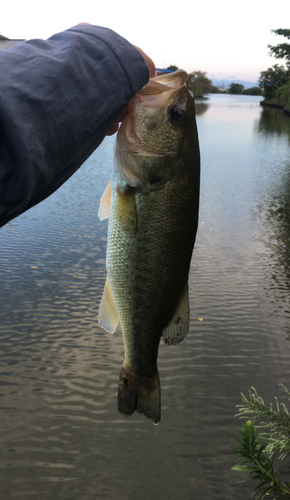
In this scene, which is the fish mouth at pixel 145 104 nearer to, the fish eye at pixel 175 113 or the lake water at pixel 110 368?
the fish eye at pixel 175 113

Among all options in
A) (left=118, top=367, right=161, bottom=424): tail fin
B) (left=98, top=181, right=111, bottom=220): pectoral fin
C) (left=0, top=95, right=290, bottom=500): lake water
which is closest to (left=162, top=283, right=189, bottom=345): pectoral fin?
(left=118, top=367, right=161, bottom=424): tail fin

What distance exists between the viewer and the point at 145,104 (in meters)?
1.72

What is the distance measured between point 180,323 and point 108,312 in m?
0.35

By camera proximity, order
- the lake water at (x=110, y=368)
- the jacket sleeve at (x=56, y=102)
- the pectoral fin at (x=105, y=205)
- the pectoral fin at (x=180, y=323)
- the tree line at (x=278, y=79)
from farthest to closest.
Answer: the tree line at (x=278, y=79) → the lake water at (x=110, y=368) → the pectoral fin at (x=105, y=205) → the pectoral fin at (x=180, y=323) → the jacket sleeve at (x=56, y=102)

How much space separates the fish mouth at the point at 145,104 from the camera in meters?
1.70

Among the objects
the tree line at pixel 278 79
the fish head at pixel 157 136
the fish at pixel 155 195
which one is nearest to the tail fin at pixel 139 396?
the fish at pixel 155 195

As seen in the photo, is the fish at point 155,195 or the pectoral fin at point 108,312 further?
the pectoral fin at point 108,312

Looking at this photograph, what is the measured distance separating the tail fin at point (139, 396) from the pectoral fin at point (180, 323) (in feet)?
0.73

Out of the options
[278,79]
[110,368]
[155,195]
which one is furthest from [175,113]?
[278,79]

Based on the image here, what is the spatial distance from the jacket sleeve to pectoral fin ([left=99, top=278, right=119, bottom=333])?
799mm

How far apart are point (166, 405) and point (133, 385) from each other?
2.98 m

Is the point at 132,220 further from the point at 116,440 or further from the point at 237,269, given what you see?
the point at 237,269

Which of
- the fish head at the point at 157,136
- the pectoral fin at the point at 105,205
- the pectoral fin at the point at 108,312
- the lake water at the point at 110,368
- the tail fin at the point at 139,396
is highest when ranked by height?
the fish head at the point at 157,136

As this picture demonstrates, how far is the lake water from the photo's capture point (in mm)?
3922
